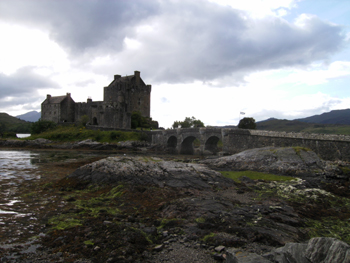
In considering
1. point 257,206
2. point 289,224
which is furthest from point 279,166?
point 289,224

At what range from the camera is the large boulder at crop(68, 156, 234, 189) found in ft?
41.9

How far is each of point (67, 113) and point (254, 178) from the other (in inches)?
2077

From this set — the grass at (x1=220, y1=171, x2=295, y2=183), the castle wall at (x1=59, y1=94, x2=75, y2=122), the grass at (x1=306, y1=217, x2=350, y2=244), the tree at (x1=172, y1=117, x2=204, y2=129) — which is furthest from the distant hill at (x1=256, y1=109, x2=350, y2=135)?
the castle wall at (x1=59, y1=94, x2=75, y2=122)

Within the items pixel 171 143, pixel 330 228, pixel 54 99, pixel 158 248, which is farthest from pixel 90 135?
pixel 330 228

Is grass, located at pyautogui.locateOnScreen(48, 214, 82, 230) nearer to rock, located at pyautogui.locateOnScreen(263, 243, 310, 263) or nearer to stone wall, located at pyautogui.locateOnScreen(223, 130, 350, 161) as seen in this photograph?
rock, located at pyautogui.locateOnScreen(263, 243, 310, 263)

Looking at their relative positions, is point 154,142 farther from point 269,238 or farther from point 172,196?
point 269,238

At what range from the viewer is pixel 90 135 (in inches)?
1790

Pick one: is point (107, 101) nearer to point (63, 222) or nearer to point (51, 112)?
point (51, 112)

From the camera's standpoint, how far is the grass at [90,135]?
44.1 meters

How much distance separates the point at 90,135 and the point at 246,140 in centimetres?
2912

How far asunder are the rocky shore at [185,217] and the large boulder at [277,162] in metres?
1.26

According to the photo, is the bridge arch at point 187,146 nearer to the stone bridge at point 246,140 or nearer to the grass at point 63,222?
the stone bridge at point 246,140

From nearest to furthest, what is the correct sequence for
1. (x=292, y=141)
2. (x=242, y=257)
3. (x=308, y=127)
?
(x=242, y=257) → (x=292, y=141) → (x=308, y=127)

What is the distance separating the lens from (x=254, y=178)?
15.6m
